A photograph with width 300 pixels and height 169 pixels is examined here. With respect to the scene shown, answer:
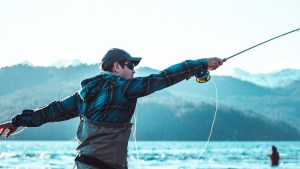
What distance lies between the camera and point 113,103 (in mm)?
3871

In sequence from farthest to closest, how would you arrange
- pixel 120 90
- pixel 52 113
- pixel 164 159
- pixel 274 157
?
pixel 164 159 < pixel 274 157 < pixel 52 113 < pixel 120 90

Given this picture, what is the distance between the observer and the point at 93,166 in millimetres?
3865

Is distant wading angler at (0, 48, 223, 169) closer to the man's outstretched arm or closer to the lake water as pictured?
the man's outstretched arm

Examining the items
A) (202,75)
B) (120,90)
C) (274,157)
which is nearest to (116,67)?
(120,90)

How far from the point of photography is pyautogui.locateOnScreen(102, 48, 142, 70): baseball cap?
13.1 feet

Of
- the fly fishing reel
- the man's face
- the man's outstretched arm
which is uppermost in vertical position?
the man's face

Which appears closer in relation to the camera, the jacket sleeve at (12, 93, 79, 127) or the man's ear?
the man's ear

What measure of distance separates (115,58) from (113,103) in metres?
0.31

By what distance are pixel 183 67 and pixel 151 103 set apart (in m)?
182

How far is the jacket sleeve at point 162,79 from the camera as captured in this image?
3.82 meters

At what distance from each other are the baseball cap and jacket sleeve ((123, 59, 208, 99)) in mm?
195

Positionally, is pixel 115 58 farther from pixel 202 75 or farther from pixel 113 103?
pixel 202 75

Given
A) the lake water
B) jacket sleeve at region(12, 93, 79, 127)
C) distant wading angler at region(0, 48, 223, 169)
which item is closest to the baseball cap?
distant wading angler at region(0, 48, 223, 169)

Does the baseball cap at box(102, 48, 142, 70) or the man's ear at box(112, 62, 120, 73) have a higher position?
the baseball cap at box(102, 48, 142, 70)
